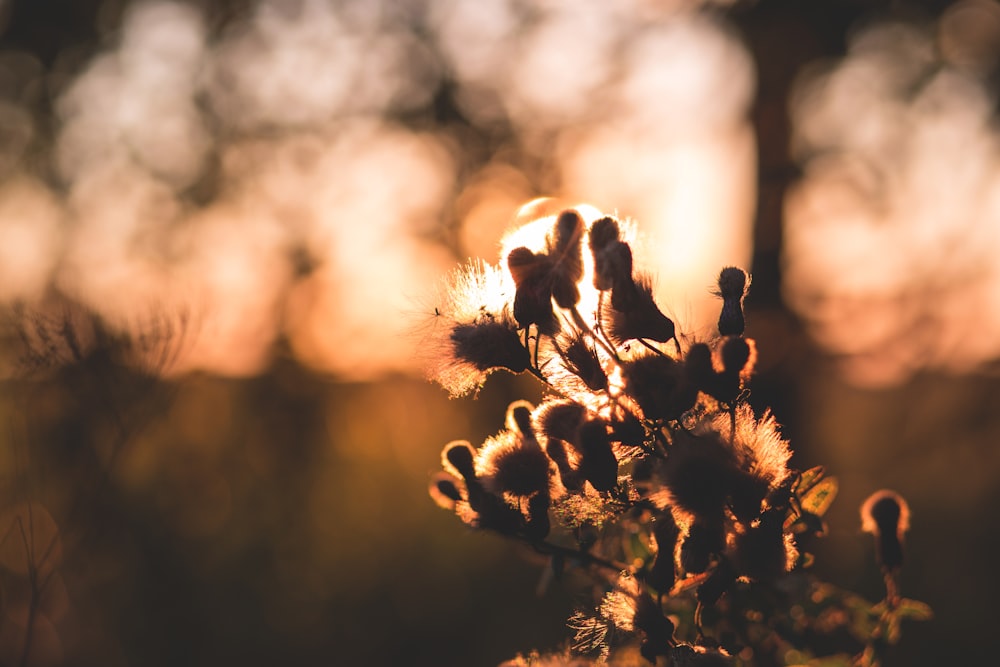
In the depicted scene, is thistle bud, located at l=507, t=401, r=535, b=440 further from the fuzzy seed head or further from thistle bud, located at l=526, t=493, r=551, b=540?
the fuzzy seed head

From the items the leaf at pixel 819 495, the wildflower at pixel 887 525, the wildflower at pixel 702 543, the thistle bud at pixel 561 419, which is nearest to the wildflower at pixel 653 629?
the wildflower at pixel 702 543

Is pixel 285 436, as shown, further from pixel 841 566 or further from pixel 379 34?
pixel 841 566

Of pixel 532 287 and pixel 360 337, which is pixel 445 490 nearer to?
pixel 532 287

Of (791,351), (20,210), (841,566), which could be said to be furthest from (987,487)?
(20,210)

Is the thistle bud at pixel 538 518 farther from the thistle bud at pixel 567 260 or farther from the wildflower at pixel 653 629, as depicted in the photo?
the thistle bud at pixel 567 260

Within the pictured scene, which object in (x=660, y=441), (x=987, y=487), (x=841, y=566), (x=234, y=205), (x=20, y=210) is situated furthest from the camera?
(x=987, y=487)

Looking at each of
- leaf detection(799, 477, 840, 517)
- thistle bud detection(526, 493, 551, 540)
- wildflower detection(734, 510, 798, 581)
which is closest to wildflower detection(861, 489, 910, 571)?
leaf detection(799, 477, 840, 517)

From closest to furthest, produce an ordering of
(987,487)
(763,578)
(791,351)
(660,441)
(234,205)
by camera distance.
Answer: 1. (763,578)
2. (660,441)
3. (791,351)
4. (234,205)
5. (987,487)

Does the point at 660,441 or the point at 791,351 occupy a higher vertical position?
the point at 791,351
